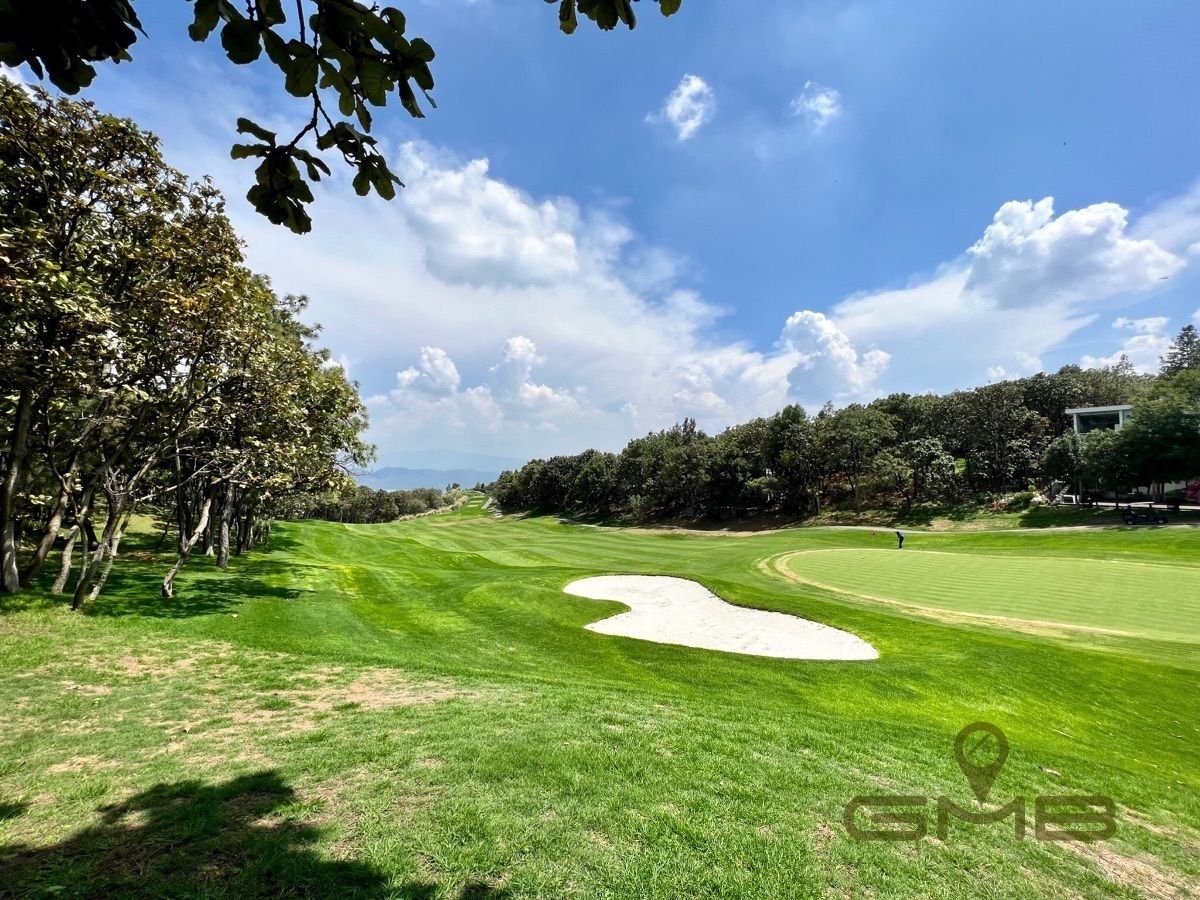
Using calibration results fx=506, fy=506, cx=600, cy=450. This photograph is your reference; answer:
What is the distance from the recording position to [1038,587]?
20922mm

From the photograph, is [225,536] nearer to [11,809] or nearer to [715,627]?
[11,809]

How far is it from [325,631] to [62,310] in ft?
27.6

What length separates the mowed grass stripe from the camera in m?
16.3

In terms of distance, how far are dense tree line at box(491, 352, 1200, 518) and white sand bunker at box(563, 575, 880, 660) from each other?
1846 inches

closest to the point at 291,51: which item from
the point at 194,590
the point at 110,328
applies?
the point at 110,328

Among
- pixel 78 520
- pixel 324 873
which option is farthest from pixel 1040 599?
pixel 78 520

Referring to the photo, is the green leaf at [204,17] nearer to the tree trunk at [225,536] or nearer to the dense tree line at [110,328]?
the dense tree line at [110,328]

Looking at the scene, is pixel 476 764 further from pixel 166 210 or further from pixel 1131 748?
pixel 166 210

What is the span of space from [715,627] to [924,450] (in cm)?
5172

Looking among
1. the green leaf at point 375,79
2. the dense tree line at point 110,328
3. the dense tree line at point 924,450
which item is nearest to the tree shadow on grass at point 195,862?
the green leaf at point 375,79

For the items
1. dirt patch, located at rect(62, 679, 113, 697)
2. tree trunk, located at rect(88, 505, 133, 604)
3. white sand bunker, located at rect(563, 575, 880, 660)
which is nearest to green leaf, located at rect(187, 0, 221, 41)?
dirt patch, located at rect(62, 679, 113, 697)

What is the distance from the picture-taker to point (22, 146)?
31.9ft

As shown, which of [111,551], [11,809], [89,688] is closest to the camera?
[11,809]

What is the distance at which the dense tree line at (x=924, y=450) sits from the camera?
4412 centimetres
